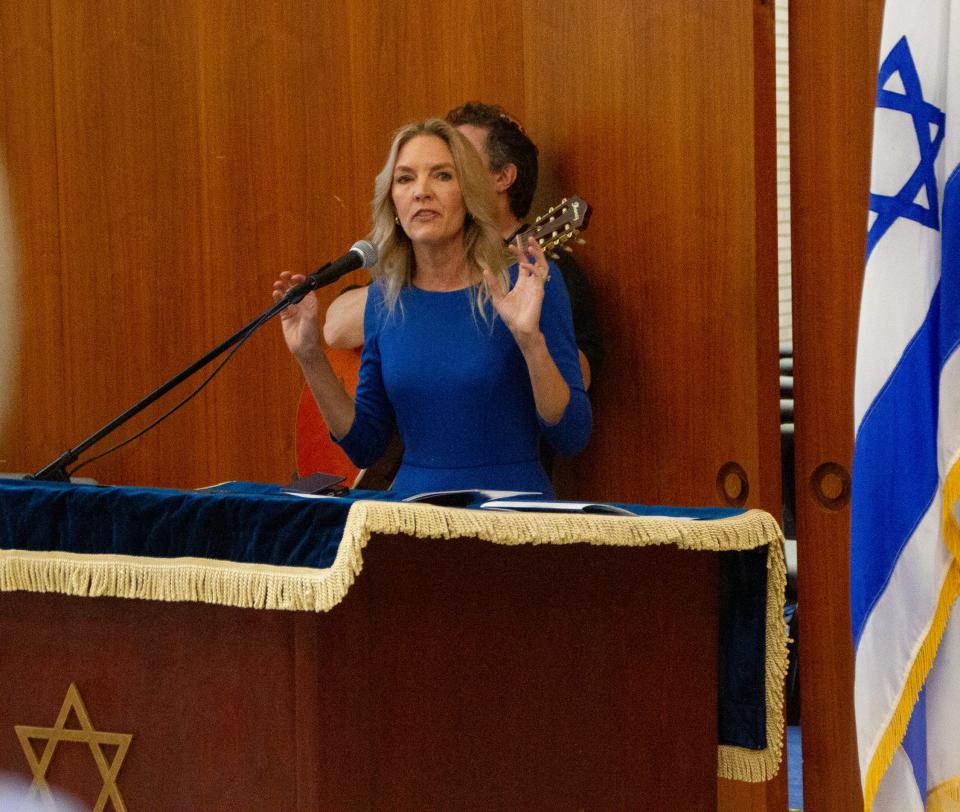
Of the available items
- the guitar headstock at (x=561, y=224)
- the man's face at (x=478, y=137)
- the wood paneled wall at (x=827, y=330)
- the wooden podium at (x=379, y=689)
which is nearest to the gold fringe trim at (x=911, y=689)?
the wooden podium at (x=379, y=689)

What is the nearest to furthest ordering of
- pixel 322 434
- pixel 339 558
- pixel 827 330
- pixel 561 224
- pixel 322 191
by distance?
pixel 339 558
pixel 827 330
pixel 561 224
pixel 322 434
pixel 322 191

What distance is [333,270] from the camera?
1925mm

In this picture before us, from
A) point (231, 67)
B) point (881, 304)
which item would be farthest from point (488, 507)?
point (231, 67)

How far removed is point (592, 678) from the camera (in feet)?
5.92

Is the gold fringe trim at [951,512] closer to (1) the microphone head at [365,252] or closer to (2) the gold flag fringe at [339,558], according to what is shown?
(2) the gold flag fringe at [339,558]

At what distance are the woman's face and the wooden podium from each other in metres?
0.90

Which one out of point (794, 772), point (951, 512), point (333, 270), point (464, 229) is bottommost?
point (794, 772)

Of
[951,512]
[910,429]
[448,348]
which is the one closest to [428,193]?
[448,348]

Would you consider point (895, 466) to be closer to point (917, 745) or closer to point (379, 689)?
point (917, 745)

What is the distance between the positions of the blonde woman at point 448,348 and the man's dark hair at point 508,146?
36 cm

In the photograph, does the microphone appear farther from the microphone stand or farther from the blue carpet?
the blue carpet

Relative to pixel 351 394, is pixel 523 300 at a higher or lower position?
higher

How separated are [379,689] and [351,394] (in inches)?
65.6

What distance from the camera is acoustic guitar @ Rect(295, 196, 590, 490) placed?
2.86 m
